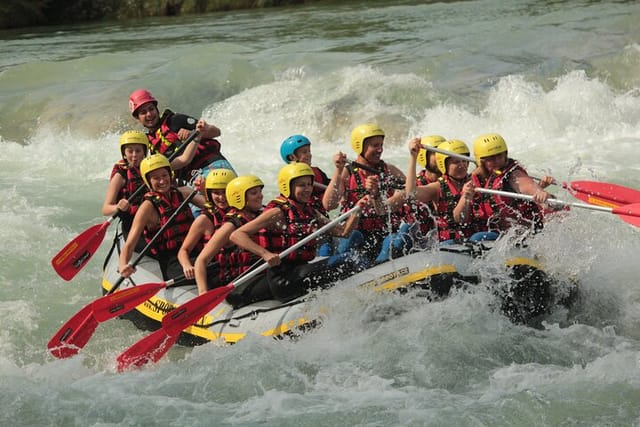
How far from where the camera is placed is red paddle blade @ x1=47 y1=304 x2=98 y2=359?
7613 mm

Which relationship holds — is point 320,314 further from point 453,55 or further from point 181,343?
point 453,55

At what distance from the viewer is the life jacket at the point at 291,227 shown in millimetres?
7195

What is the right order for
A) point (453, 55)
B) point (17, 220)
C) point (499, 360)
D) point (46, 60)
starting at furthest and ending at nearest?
1. point (46, 60)
2. point (453, 55)
3. point (17, 220)
4. point (499, 360)

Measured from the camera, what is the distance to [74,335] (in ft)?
25.1

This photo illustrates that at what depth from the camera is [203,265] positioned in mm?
7379

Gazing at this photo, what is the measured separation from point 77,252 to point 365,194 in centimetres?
271

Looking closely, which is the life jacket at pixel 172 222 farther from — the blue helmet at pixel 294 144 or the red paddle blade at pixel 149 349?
the red paddle blade at pixel 149 349

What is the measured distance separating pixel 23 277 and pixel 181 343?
2836mm

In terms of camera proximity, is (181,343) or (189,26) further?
(189,26)

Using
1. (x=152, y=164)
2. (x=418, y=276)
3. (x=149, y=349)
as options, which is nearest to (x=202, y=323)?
(x=149, y=349)

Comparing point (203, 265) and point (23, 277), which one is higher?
point (203, 265)

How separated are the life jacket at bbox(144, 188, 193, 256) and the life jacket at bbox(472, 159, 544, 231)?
239 centimetres

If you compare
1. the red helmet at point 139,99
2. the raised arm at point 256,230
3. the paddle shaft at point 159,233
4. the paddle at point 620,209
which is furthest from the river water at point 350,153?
the red helmet at point 139,99

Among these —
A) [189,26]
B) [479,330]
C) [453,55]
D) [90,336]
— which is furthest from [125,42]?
[479,330]
